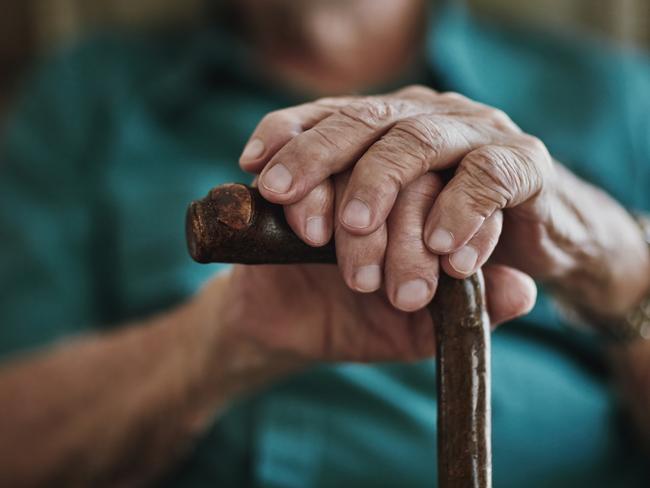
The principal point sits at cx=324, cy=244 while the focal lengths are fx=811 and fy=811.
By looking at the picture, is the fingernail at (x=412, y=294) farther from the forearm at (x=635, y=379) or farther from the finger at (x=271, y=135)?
the forearm at (x=635, y=379)

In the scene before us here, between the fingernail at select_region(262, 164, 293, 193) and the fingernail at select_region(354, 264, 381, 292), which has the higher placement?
the fingernail at select_region(262, 164, 293, 193)

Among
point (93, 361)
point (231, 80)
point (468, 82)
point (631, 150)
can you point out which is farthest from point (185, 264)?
point (631, 150)

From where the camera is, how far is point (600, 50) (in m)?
1.05

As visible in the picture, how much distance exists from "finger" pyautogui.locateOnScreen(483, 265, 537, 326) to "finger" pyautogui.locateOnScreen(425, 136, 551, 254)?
0.17 feet

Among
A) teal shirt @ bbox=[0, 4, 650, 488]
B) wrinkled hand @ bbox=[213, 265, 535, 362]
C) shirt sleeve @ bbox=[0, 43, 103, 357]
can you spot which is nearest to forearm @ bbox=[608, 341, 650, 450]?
teal shirt @ bbox=[0, 4, 650, 488]

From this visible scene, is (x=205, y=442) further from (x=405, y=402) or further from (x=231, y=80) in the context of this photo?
(x=231, y=80)

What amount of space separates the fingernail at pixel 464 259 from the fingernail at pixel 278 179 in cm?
10

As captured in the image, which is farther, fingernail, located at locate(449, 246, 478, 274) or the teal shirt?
the teal shirt

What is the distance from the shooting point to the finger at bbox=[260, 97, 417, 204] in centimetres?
45

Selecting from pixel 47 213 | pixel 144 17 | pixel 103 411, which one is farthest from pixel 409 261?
pixel 144 17

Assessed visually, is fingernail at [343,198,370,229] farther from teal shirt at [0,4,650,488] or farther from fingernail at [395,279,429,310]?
teal shirt at [0,4,650,488]

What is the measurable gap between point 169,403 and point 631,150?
605 mm

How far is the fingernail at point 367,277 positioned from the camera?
17.9 inches

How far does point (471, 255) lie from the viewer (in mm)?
454
